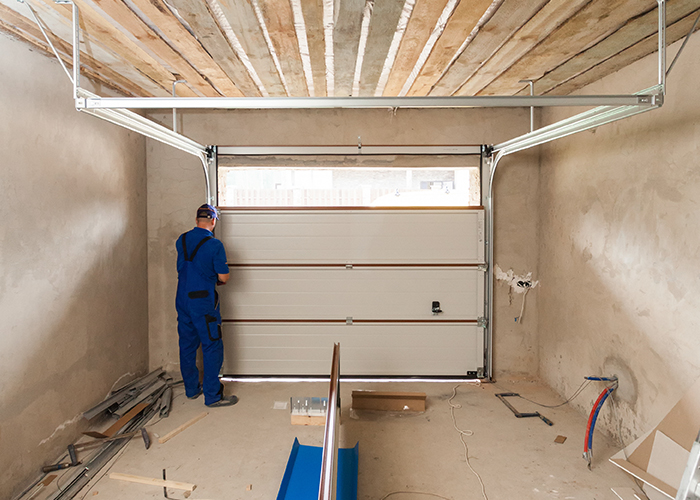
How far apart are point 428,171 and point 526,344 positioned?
2.12 m

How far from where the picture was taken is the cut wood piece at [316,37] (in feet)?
6.36

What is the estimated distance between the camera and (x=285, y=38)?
230 centimetres

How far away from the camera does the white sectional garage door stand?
3.96 m

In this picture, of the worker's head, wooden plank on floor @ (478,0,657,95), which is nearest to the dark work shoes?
the worker's head

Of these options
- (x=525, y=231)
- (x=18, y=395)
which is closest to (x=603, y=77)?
(x=525, y=231)

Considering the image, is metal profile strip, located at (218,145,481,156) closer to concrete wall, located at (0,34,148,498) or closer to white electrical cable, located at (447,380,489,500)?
concrete wall, located at (0,34,148,498)

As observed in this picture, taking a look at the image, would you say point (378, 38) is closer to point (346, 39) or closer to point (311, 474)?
point (346, 39)

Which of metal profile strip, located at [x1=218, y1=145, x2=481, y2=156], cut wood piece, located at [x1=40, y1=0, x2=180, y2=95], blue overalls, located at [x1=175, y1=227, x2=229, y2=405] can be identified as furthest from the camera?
metal profile strip, located at [x1=218, y1=145, x2=481, y2=156]

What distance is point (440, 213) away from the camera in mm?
3943

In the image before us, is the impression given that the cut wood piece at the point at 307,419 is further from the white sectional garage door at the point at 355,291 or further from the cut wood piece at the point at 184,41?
the cut wood piece at the point at 184,41

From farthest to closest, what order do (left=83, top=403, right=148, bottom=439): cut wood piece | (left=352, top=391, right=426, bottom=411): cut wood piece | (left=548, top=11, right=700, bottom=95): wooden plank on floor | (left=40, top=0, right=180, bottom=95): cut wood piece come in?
(left=352, top=391, right=426, bottom=411): cut wood piece → (left=83, top=403, right=148, bottom=439): cut wood piece → (left=548, top=11, right=700, bottom=95): wooden plank on floor → (left=40, top=0, right=180, bottom=95): cut wood piece

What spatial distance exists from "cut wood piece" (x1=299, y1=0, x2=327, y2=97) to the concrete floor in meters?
2.74

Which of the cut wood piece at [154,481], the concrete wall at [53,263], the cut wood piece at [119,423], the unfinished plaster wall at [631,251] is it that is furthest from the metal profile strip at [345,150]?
the cut wood piece at [154,481]

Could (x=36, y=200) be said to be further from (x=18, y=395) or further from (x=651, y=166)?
(x=651, y=166)
